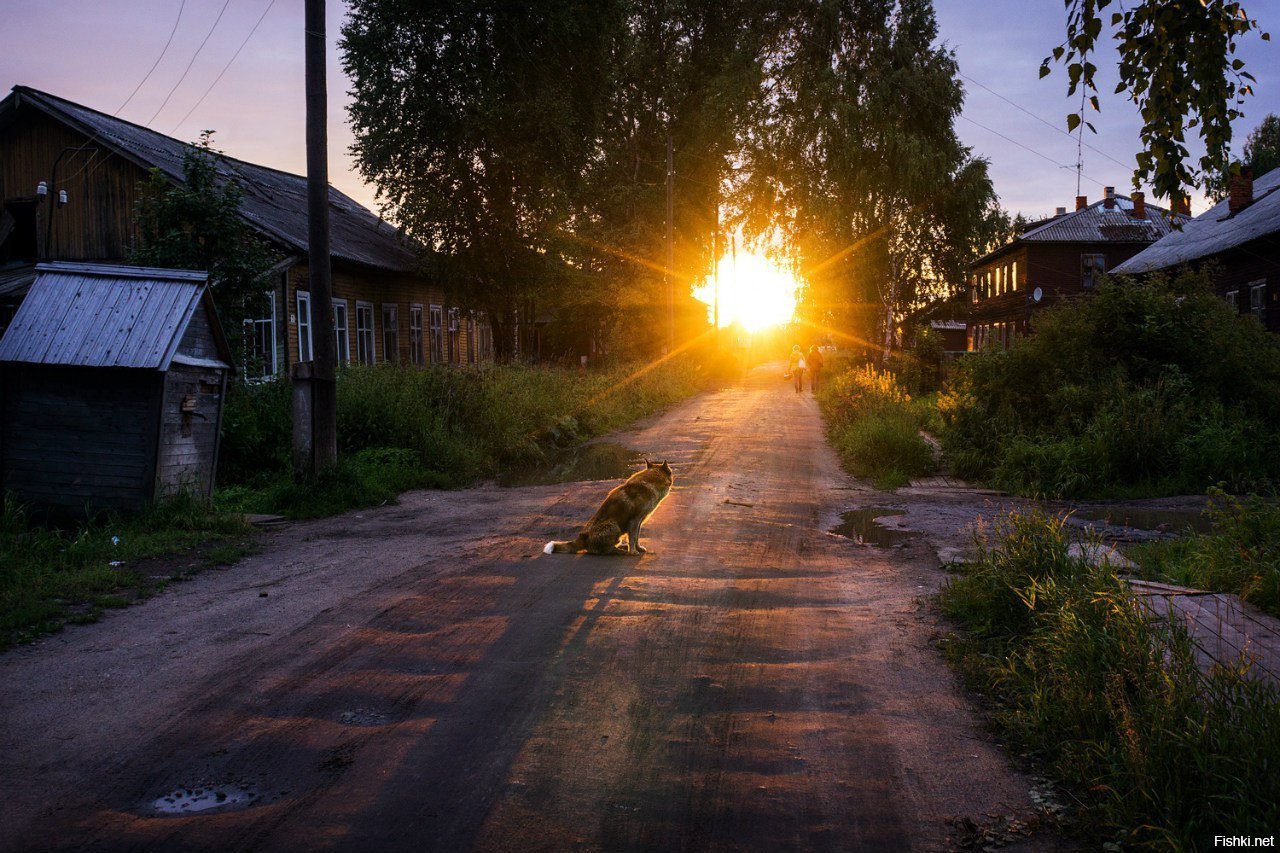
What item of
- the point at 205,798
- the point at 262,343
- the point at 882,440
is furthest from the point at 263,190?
the point at 205,798

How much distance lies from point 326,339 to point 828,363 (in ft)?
130

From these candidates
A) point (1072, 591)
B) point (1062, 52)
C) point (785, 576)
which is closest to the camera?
point (1062, 52)

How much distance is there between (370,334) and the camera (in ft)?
92.1

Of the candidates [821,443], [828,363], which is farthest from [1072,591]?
[828,363]

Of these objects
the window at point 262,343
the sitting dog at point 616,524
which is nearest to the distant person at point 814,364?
the window at point 262,343

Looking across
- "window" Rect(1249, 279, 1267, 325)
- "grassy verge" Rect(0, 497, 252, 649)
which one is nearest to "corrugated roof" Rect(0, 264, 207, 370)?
"grassy verge" Rect(0, 497, 252, 649)

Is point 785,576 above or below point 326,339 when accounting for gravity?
below

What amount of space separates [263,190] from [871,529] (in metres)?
21.4

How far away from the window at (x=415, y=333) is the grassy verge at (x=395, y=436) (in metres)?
11.8

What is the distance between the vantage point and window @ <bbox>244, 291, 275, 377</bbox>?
50.1 feet

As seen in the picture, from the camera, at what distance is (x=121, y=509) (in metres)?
9.77

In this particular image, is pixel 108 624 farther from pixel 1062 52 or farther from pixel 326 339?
pixel 1062 52

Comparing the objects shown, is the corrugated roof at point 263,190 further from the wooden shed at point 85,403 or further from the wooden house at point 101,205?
the wooden shed at point 85,403

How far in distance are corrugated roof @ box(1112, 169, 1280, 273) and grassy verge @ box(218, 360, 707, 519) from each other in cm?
1613
